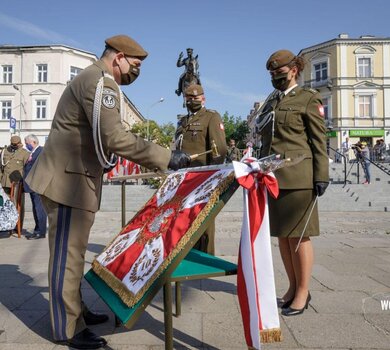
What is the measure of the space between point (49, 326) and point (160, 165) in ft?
5.08

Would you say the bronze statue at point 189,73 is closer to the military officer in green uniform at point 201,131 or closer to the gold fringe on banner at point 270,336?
the military officer in green uniform at point 201,131

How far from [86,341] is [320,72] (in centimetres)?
5169

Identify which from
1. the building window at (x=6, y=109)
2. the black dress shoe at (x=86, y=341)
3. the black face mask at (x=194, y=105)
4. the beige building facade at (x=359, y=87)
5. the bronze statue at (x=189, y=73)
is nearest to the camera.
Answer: the black dress shoe at (x=86, y=341)

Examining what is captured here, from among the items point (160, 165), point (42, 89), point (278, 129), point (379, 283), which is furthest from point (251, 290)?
point (42, 89)

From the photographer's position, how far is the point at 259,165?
212cm

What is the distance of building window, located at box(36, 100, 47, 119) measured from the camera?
44.6 metres

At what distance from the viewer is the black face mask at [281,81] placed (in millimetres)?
3275

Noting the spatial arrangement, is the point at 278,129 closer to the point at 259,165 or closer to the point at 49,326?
the point at 259,165

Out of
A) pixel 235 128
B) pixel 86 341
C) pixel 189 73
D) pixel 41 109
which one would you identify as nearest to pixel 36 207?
pixel 86 341

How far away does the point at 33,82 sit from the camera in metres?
44.5

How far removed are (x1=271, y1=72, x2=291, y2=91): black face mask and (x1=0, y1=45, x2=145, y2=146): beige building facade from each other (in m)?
43.8

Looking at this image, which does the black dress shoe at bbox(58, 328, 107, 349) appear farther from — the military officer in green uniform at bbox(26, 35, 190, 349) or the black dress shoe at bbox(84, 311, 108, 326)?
the black dress shoe at bbox(84, 311, 108, 326)

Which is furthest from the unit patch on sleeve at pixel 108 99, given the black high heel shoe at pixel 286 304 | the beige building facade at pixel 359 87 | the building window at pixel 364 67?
the building window at pixel 364 67

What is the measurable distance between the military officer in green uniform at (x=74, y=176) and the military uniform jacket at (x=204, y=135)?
181 cm
